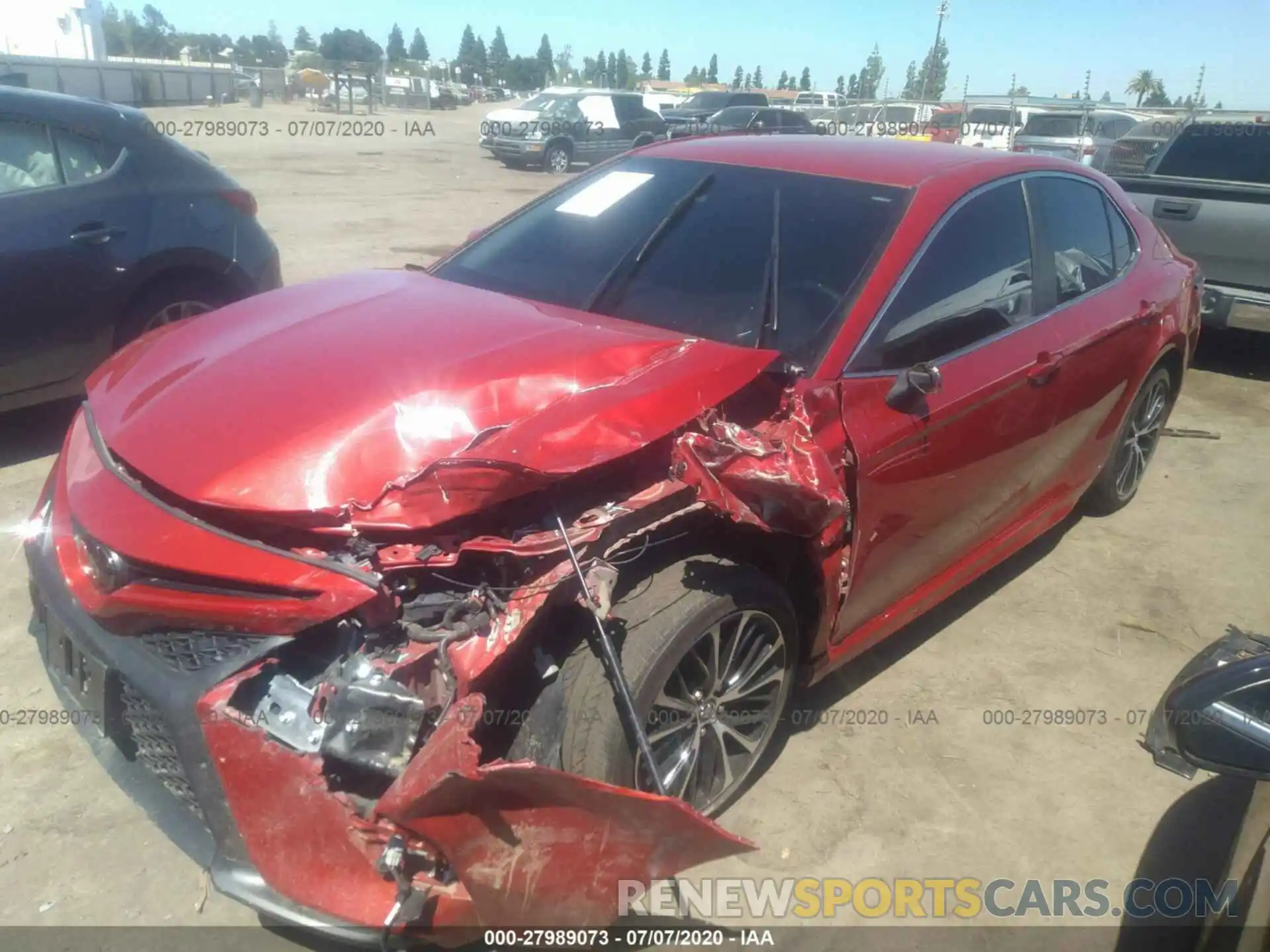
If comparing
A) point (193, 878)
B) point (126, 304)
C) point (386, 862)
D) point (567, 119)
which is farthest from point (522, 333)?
point (567, 119)

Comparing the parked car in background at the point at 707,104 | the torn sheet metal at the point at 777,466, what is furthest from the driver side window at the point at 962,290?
the parked car in background at the point at 707,104

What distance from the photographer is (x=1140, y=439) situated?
187 inches

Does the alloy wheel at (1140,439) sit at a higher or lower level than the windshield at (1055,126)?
lower

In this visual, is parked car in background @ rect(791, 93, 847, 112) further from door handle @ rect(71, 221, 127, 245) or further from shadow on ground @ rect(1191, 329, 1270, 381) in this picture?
door handle @ rect(71, 221, 127, 245)

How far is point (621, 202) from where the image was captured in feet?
11.5

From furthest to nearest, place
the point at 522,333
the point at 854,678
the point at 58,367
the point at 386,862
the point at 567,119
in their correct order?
the point at 567,119
the point at 58,367
the point at 854,678
the point at 522,333
the point at 386,862

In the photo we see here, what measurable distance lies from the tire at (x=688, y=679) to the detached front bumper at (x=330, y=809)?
0.29 m

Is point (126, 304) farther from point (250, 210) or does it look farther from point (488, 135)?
point (488, 135)

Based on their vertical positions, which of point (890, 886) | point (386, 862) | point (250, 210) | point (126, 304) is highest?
point (250, 210)

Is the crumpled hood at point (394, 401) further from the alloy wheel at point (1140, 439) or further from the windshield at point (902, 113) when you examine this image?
the windshield at point (902, 113)

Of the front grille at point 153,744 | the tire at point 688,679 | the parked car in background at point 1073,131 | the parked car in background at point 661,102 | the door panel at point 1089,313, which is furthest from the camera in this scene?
the parked car in background at point 661,102

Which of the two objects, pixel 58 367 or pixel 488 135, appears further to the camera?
pixel 488 135

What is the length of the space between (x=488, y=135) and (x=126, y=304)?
19.2 m

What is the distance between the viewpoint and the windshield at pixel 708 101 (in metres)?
25.8
